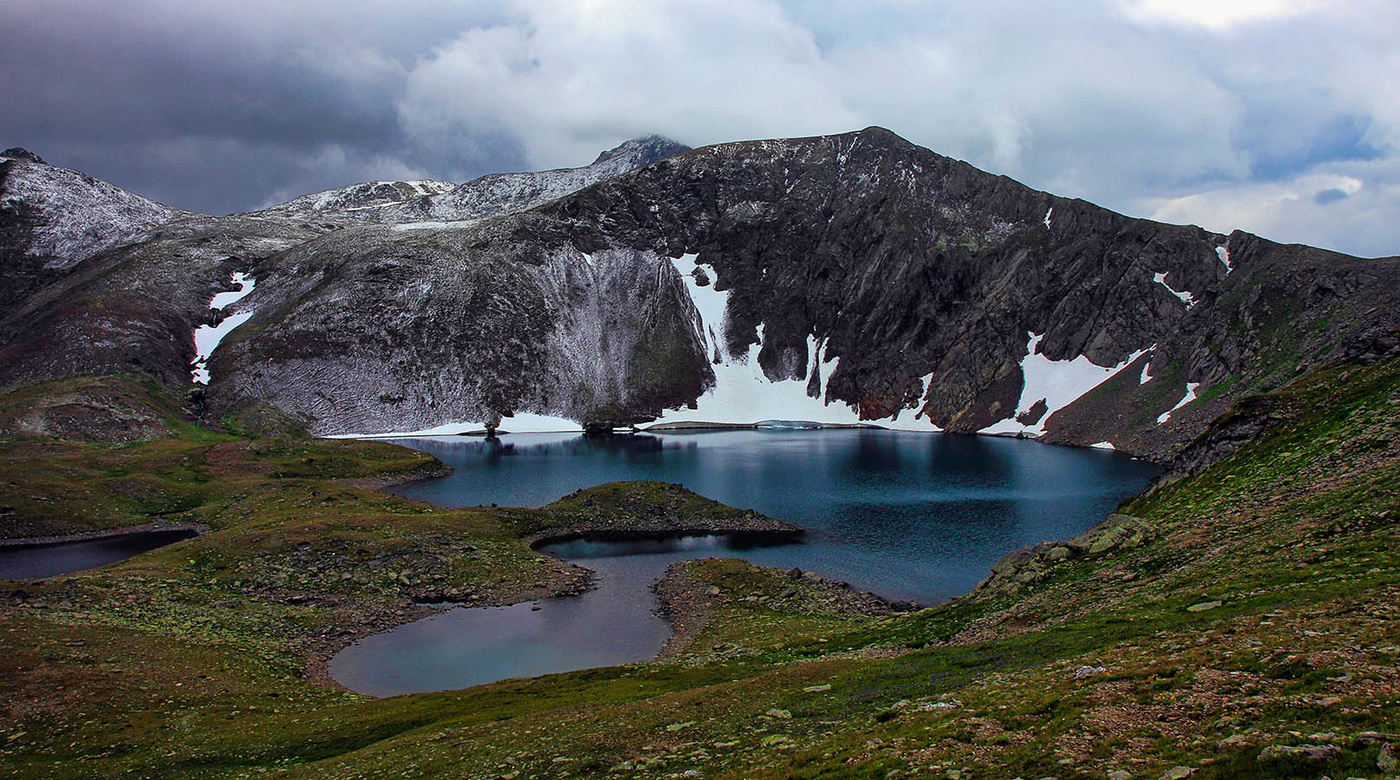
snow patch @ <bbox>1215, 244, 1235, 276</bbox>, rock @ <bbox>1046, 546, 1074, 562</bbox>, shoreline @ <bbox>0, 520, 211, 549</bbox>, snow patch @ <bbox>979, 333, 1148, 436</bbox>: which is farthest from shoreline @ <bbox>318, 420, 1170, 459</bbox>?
rock @ <bbox>1046, 546, 1074, 562</bbox>

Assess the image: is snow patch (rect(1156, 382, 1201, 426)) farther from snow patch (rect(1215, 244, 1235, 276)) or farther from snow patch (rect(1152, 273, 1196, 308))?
snow patch (rect(1215, 244, 1235, 276))

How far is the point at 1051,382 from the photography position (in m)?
165

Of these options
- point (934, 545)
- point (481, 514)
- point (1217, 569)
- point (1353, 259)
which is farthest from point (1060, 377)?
point (1217, 569)

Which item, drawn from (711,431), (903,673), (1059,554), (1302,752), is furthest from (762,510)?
(711,431)

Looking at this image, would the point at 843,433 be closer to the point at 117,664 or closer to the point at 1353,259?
the point at 1353,259

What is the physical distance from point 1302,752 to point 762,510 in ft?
251

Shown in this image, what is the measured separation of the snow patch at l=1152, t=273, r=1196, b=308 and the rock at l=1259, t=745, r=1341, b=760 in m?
177

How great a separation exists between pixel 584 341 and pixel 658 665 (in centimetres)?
16708

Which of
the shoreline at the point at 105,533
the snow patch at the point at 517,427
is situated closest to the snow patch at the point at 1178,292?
the snow patch at the point at 517,427

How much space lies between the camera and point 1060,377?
542ft

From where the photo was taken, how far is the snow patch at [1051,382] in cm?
15738

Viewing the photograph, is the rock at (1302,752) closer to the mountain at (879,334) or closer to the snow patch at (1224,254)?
the mountain at (879,334)

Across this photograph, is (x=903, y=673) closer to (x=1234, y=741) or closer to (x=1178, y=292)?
(x=1234, y=741)

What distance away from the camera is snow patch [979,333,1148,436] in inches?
6196
